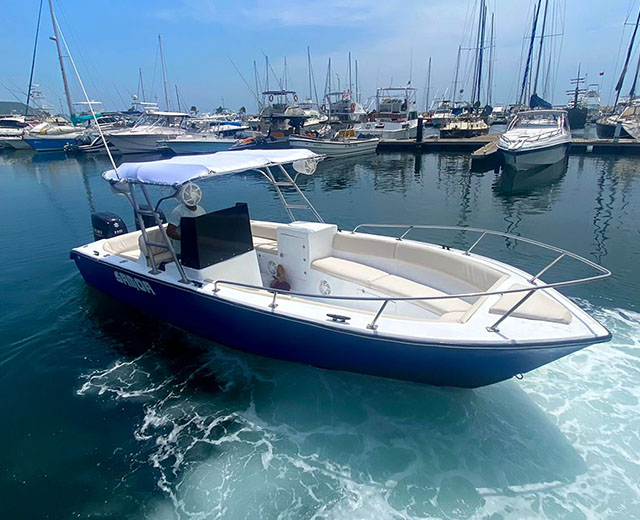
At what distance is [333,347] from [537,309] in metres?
2.42

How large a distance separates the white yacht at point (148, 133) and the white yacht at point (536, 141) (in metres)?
29.2

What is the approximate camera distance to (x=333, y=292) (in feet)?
21.0

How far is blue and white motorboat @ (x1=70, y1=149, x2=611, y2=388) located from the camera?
4215mm

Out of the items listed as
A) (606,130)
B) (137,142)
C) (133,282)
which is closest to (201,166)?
(133,282)

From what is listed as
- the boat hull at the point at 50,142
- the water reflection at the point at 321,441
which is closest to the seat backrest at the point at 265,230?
the water reflection at the point at 321,441

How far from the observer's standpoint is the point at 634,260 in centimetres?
982

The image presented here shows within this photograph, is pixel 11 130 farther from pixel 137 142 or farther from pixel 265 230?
pixel 265 230

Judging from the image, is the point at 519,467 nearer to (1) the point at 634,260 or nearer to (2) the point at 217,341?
(2) the point at 217,341

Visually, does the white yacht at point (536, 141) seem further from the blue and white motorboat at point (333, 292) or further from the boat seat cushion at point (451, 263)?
the boat seat cushion at point (451, 263)

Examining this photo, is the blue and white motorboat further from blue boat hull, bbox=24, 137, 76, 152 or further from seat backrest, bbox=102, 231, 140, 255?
blue boat hull, bbox=24, 137, 76, 152

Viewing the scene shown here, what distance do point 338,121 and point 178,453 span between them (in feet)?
147


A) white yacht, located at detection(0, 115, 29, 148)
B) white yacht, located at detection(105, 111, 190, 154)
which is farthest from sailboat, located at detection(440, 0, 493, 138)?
white yacht, located at detection(0, 115, 29, 148)

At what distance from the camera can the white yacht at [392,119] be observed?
4084 centimetres

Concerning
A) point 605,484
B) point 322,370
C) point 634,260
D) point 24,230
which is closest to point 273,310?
point 322,370
